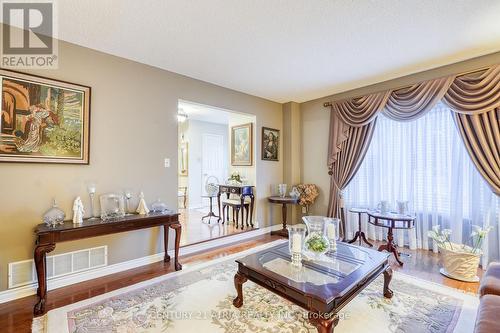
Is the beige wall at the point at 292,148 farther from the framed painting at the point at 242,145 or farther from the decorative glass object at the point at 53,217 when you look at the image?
the decorative glass object at the point at 53,217

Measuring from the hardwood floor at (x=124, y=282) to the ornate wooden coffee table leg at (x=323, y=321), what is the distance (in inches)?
74.3

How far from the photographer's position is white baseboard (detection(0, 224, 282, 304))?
2.25 metres

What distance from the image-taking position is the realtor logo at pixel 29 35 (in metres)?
2.07

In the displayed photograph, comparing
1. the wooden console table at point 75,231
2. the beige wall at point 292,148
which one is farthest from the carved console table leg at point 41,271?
the beige wall at point 292,148

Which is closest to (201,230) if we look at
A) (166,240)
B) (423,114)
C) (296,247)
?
(166,240)

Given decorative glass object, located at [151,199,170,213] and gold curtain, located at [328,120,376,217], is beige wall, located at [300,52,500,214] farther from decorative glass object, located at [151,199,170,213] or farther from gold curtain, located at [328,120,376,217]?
decorative glass object, located at [151,199,170,213]

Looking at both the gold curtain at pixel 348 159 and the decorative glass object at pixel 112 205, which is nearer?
the decorative glass object at pixel 112 205

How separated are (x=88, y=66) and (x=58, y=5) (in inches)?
29.4

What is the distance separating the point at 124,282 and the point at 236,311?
1371 mm

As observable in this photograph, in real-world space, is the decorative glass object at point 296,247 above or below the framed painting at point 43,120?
below

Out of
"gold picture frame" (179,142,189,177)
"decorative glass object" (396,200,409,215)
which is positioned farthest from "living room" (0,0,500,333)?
Answer: "gold picture frame" (179,142,189,177)

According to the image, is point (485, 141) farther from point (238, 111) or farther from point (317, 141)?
point (238, 111)

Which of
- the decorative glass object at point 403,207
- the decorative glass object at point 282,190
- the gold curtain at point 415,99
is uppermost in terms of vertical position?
the gold curtain at point 415,99

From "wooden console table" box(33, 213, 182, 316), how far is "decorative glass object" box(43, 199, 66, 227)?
46 mm
